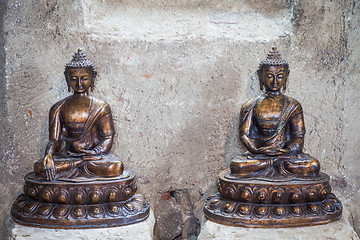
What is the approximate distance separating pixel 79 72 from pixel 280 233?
1.49 m

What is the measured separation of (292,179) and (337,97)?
904 millimetres

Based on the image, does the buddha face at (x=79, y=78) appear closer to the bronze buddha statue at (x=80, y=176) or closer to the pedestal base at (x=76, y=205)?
the bronze buddha statue at (x=80, y=176)

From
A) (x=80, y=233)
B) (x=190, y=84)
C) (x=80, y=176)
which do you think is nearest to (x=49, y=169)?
(x=80, y=176)

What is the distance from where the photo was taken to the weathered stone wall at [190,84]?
364 centimetres

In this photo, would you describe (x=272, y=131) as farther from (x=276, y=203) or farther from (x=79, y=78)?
(x=79, y=78)

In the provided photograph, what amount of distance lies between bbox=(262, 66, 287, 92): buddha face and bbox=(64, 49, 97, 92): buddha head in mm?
1070

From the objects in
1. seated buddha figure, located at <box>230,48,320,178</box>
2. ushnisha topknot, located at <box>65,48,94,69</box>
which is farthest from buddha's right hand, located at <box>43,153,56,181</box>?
seated buddha figure, located at <box>230,48,320,178</box>

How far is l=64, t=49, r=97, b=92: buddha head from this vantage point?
3.25 m

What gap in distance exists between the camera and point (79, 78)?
3.26 metres

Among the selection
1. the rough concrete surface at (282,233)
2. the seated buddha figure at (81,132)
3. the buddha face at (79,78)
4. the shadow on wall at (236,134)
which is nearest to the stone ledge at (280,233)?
the rough concrete surface at (282,233)

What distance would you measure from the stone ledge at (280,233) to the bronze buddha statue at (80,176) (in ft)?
1.45

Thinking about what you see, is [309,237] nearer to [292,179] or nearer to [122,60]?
[292,179]

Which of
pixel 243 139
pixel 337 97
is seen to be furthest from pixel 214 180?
pixel 337 97

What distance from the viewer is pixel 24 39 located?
11.6 feet
